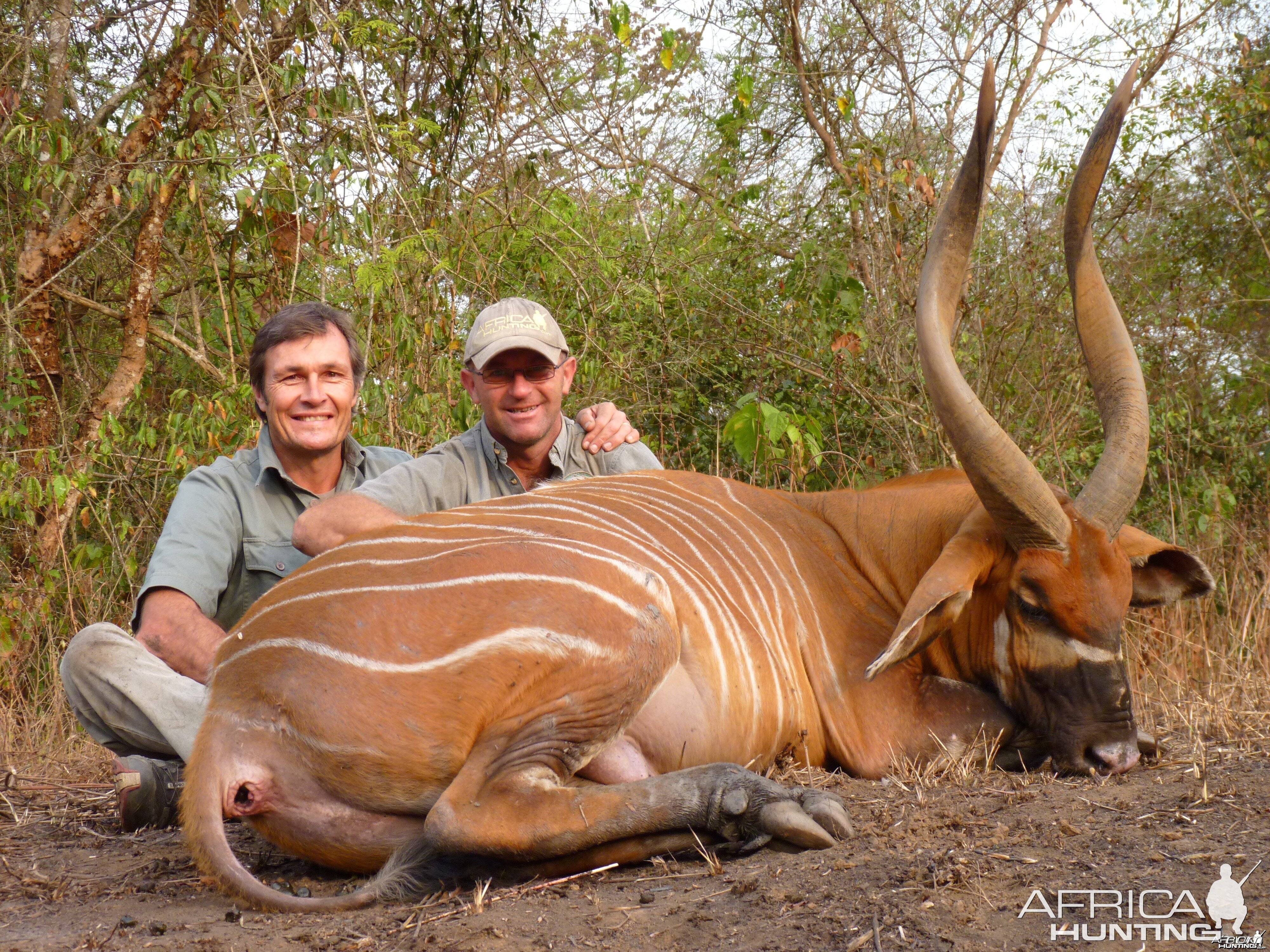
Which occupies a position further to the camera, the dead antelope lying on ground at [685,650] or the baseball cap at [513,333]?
the baseball cap at [513,333]

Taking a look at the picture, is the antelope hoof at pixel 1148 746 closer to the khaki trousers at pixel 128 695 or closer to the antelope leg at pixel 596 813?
the antelope leg at pixel 596 813

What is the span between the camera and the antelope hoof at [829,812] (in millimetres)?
2676

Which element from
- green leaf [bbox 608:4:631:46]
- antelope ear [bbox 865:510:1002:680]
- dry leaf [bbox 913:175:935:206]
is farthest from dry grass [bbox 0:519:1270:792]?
green leaf [bbox 608:4:631:46]

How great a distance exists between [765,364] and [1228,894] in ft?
15.6

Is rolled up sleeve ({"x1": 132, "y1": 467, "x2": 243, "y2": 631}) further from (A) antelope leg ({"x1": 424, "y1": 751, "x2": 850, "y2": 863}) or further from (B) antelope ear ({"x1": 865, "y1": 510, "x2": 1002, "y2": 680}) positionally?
(B) antelope ear ({"x1": 865, "y1": 510, "x2": 1002, "y2": 680})

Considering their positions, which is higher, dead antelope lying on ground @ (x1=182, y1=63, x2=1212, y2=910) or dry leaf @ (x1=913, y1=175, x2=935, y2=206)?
dry leaf @ (x1=913, y1=175, x2=935, y2=206)

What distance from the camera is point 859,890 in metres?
2.29

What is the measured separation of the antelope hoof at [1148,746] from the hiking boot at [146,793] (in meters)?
2.72

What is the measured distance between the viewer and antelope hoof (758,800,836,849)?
2594mm

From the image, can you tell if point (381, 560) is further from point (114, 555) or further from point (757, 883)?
point (114, 555)

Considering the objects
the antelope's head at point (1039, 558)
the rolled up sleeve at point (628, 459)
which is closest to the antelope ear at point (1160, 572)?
the antelope's head at point (1039, 558)

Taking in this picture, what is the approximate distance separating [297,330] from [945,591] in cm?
256

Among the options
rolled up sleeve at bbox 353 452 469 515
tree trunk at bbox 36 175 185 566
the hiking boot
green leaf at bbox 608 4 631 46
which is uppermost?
green leaf at bbox 608 4 631 46

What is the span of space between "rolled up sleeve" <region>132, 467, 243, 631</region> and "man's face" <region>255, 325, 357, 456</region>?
0.30 metres
